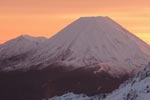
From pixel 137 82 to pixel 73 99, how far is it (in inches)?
580

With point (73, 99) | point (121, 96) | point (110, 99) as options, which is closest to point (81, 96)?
point (73, 99)

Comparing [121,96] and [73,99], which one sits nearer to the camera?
[121,96]

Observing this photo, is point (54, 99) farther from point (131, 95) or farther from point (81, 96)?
point (131, 95)

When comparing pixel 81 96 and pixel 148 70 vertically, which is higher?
pixel 148 70

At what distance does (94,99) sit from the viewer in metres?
51.7

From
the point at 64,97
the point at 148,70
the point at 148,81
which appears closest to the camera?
the point at 148,81

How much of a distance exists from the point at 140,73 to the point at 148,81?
17.7 ft

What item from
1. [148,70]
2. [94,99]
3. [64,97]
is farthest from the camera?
[64,97]

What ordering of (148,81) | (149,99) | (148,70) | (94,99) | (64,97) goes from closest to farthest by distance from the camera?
(149,99), (148,81), (148,70), (94,99), (64,97)

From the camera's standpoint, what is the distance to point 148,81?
37844mm

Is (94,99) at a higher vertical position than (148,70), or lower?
lower

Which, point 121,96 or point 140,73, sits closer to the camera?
point 121,96

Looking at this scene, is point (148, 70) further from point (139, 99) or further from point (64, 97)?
point (64, 97)

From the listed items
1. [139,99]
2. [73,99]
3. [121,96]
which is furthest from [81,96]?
[139,99]
